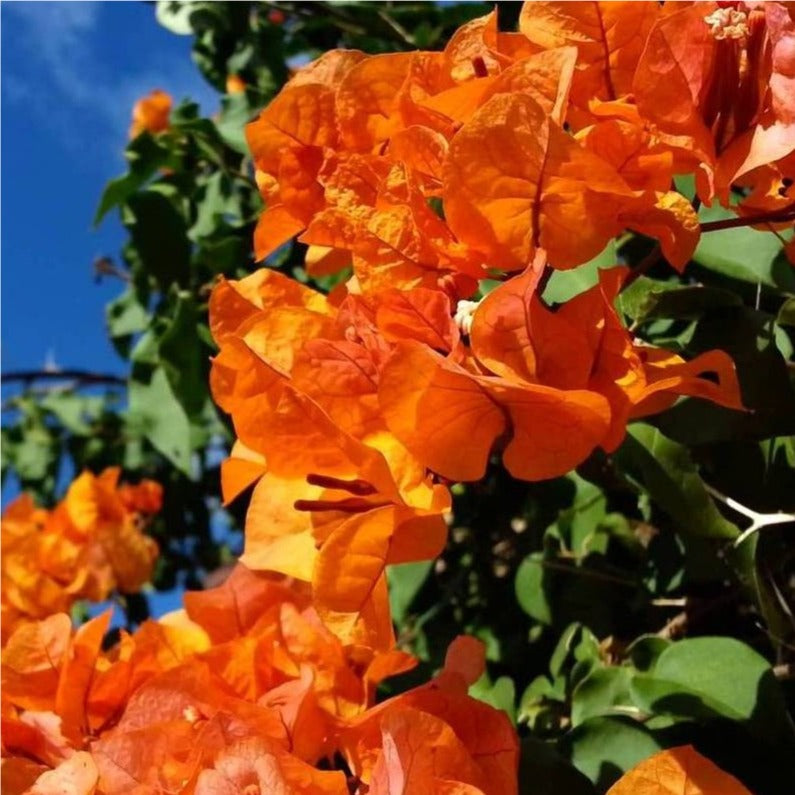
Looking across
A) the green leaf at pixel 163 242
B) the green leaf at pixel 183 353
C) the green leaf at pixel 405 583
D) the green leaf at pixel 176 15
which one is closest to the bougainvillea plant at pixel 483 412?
the green leaf at pixel 405 583

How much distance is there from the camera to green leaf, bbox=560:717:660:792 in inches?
24.0

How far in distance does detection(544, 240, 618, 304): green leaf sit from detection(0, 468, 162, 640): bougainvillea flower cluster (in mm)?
682

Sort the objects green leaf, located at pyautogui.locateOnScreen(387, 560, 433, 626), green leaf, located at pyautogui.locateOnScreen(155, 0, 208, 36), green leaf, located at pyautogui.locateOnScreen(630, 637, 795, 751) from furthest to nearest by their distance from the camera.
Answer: green leaf, located at pyautogui.locateOnScreen(155, 0, 208, 36) → green leaf, located at pyautogui.locateOnScreen(387, 560, 433, 626) → green leaf, located at pyautogui.locateOnScreen(630, 637, 795, 751)

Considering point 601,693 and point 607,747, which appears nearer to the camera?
point 607,747

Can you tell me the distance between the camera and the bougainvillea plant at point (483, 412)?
0.48 m

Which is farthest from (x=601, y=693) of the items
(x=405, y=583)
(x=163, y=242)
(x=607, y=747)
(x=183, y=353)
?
(x=163, y=242)

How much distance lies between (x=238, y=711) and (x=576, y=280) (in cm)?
32

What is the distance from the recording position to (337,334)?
0.53 meters

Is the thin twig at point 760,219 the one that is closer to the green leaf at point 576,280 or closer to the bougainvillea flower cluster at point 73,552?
the green leaf at point 576,280

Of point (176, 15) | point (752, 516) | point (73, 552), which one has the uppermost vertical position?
point (176, 15)

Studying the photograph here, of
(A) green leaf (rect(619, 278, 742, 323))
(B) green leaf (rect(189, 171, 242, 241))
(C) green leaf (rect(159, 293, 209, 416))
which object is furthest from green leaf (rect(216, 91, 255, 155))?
(A) green leaf (rect(619, 278, 742, 323))

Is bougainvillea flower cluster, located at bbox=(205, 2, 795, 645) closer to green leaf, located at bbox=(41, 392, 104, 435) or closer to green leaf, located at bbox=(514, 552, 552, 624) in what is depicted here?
green leaf, located at bbox=(514, 552, 552, 624)

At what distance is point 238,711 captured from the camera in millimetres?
593

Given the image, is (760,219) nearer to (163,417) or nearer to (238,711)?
(238,711)
